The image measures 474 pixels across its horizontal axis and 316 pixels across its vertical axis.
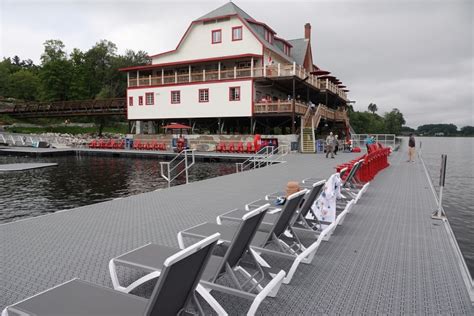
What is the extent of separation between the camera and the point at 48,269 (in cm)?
423

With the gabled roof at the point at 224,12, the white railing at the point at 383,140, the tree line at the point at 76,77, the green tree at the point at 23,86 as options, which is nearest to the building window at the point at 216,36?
the gabled roof at the point at 224,12

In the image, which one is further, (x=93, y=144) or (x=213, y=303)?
(x=93, y=144)

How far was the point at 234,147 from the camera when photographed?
1123 inches

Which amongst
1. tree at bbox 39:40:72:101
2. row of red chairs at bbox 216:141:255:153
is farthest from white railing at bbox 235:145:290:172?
tree at bbox 39:40:72:101

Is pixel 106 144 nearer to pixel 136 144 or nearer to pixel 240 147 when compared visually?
pixel 136 144

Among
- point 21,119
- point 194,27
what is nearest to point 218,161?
point 194,27

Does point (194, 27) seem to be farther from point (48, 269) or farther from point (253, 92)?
point (48, 269)

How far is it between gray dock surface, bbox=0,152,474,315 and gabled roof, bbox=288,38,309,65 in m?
35.5

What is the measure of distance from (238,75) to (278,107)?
5644mm

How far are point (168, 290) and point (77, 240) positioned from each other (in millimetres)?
3874

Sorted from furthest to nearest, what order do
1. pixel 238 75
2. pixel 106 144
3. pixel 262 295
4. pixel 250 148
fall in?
pixel 106 144, pixel 238 75, pixel 250 148, pixel 262 295

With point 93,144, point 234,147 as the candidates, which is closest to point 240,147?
point 234,147

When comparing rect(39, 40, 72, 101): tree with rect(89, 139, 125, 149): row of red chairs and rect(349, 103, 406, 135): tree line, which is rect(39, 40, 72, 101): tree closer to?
rect(89, 139, 125, 149): row of red chairs

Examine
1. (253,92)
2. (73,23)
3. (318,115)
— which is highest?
(73,23)
